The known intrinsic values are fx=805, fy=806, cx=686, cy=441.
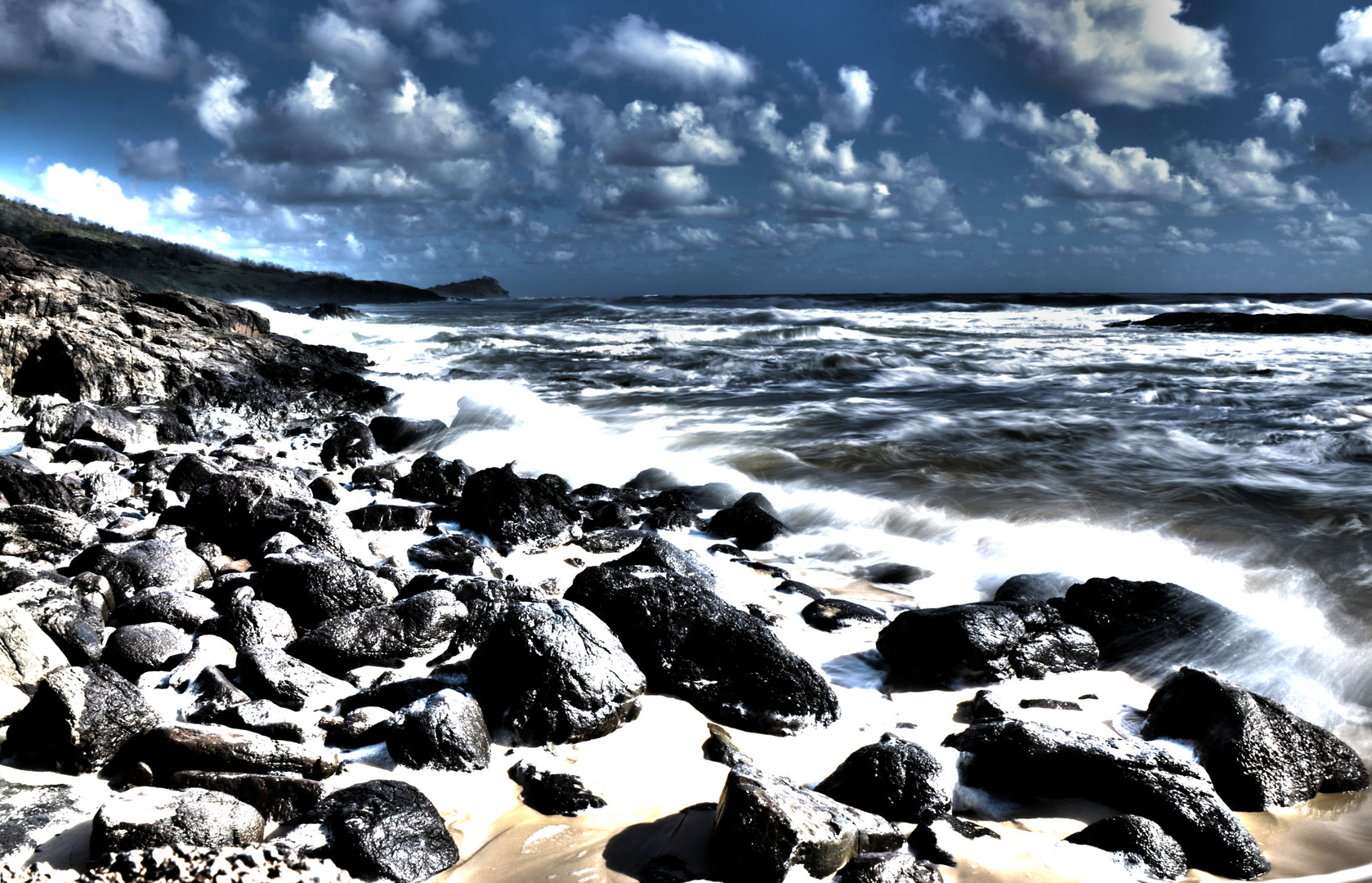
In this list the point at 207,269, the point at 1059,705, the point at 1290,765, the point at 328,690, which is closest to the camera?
the point at 1290,765

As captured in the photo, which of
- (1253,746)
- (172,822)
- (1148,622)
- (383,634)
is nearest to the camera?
(172,822)

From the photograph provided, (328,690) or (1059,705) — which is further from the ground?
(328,690)

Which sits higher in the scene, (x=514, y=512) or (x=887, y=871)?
(x=514, y=512)

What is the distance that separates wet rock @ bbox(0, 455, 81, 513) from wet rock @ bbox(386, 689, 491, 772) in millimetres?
4244

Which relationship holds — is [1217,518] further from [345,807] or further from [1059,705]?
[345,807]

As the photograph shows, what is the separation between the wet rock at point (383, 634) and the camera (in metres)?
3.63

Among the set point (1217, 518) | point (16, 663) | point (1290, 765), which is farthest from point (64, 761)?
point (1217, 518)

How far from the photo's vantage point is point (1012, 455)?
29.6 feet

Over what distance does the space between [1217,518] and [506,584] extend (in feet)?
19.4

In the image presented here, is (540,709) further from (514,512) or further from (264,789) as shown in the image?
(514,512)

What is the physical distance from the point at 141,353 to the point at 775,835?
10.6m

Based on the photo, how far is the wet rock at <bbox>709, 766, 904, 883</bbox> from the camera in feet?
7.59

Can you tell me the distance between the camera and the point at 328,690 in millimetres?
3314

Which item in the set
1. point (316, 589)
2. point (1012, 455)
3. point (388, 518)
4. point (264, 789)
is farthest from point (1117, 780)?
point (1012, 455)
